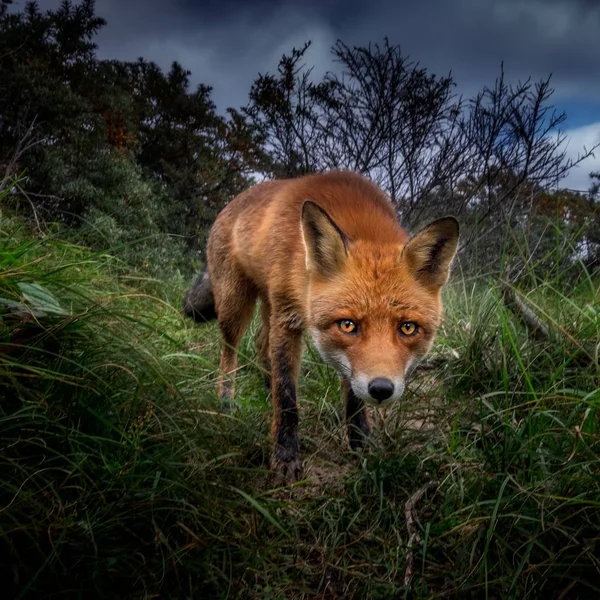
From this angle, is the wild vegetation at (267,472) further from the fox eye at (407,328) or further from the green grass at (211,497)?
the fox eye at (407,328)

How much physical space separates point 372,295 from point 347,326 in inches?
7.4

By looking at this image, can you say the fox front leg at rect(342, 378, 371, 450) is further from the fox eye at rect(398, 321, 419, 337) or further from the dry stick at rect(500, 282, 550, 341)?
the dry stick at rect(500, 282, 550, 341)

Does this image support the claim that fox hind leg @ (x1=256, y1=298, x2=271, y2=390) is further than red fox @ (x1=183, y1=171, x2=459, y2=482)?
Yes

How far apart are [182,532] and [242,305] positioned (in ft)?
7.40

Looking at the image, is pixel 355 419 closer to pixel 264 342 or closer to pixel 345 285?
pixel 345 285

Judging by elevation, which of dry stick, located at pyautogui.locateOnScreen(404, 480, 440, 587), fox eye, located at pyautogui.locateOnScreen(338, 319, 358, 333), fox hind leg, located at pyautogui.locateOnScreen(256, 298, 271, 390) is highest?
fox eye, located at pyautogui.locateOnScreen(338, 319, 358, 333)

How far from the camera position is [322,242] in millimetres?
2650

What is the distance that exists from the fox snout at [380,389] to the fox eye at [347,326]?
295 millimetres

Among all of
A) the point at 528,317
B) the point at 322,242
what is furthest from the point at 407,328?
the point at 528,317

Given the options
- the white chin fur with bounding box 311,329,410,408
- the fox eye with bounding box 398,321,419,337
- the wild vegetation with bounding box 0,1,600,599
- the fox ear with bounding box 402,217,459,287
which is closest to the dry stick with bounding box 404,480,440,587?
the wild vegetation with bounding box 0,1,600,599

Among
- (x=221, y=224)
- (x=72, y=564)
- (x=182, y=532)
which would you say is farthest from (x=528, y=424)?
(x=221, y=224)

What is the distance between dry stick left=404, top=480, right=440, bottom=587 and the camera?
1.85 metres

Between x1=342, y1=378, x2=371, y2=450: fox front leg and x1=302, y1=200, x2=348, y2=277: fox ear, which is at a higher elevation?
x1=302, y1=200, x2=348, y2=277: fox ear

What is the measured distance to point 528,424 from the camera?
1.98m
